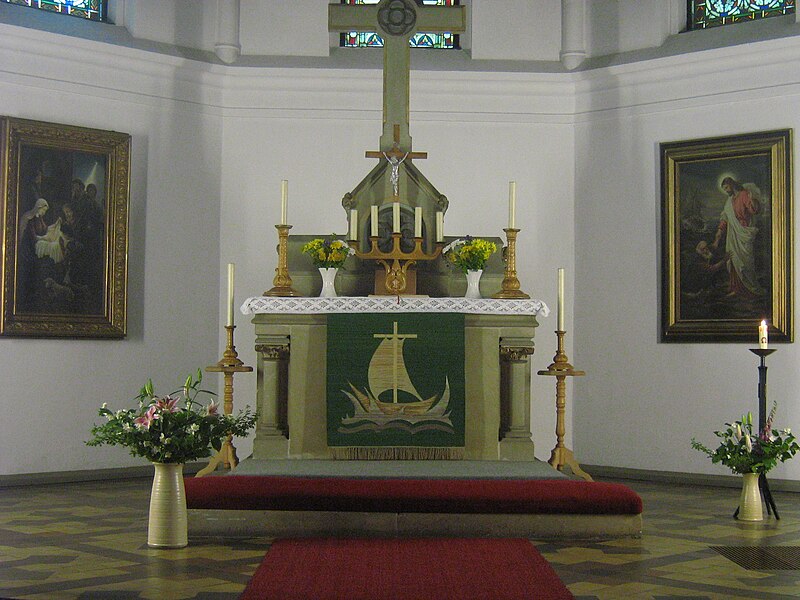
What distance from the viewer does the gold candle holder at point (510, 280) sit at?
33.7ft

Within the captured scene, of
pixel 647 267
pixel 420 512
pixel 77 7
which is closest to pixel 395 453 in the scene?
pixel 420 512

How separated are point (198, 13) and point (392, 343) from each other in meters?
5.29

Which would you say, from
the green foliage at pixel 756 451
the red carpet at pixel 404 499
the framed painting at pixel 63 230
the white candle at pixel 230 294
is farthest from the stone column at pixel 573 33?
the red carpet at pixel 404 499

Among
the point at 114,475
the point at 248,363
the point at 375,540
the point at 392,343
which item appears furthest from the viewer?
the point at 248,363

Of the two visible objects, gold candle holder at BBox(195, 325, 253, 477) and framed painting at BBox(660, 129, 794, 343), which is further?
framed painting at BBox(660, 129, 794, 343)

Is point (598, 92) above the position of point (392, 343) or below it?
above

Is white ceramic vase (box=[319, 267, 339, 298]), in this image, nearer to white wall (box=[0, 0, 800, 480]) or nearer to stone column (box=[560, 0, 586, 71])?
white wall (box=[0, 0, 800, 480])

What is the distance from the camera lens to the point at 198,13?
12742 mm

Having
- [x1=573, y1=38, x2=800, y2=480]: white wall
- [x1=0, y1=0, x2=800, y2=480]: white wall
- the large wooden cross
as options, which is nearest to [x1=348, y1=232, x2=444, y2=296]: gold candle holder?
the large wooden cross

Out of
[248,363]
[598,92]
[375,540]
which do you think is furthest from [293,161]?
[375,540]

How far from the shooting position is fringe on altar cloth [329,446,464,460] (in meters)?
9.59

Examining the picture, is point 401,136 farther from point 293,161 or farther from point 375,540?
point 375,540

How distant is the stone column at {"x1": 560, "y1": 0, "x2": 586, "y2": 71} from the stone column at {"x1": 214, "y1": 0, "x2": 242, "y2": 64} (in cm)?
378

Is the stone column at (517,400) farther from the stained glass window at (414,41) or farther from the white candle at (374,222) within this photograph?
the stained glass window at (414,41)
